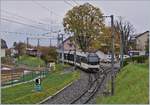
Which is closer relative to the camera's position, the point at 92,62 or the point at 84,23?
the point at 92,62

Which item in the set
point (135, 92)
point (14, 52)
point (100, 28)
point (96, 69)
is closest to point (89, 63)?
point (96, 69)

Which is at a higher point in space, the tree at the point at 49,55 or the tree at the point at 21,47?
the tree at the point at 21,47

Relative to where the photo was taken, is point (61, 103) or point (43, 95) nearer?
point (61, 103)

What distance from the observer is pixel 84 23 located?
2896 inches

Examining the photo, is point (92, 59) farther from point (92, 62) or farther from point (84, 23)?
point (84, 23)

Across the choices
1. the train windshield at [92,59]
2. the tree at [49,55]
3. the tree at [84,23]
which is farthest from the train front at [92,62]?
the tree at [49,55]

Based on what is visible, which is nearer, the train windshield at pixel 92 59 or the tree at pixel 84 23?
the train windshield at pixel 92 59

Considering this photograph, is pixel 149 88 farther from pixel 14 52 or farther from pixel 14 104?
pixel 14 52

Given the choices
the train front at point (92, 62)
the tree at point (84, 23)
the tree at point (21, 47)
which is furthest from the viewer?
the tree at point (21, 47)

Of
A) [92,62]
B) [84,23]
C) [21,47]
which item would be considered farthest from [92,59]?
[21,47]

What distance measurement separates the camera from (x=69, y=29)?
74375 mm

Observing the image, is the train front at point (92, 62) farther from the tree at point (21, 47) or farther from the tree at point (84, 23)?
the tree at point (21, 47)

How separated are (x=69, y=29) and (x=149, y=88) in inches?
2109

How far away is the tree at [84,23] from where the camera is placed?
7281cm
